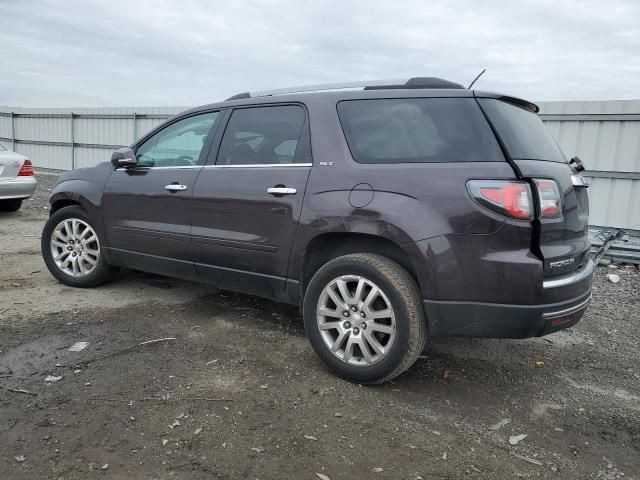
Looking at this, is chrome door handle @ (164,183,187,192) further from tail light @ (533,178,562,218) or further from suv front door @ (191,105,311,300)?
tail light @ (533,178,562,218)

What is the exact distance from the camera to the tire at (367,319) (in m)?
2.83

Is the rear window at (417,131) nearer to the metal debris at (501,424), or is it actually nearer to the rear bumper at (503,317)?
the rear bumper at (503,317)

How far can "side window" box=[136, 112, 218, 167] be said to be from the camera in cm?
405

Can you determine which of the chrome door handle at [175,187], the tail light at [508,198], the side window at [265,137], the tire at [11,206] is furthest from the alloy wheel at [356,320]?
the tire at [11,206]

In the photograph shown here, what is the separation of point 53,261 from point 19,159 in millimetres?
5183

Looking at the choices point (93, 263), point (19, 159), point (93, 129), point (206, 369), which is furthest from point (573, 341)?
point (93, 129)

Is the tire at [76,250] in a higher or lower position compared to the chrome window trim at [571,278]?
lower

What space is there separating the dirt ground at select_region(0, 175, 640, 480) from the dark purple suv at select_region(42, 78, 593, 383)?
0.37m

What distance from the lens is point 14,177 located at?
29.0 feet

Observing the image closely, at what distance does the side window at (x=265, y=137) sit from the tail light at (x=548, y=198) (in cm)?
142

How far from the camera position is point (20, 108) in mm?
18984

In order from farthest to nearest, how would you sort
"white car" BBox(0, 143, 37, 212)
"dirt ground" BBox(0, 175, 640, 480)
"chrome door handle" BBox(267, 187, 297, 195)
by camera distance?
"white car" BBox(0, 143, 37, 212) < "chrome door handle" BBox(267, 187, 297, 195) < "dirt ground" BBox(0, 175, 640, 480)

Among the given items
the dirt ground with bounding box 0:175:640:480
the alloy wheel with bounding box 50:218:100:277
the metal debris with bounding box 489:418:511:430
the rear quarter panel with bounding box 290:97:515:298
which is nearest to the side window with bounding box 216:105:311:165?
the rear quarter panel with bounding box 290:97:515:298

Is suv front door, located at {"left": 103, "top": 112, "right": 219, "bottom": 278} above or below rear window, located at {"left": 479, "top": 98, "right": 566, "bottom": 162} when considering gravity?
below
